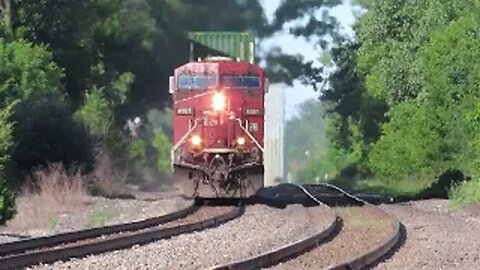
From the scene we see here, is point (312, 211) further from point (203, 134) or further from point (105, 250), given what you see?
point (105, 250)

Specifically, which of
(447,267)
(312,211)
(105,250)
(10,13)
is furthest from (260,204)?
(10,13)

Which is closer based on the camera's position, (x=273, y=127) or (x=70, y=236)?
(x=70, y=236)

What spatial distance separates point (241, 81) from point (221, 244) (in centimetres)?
925

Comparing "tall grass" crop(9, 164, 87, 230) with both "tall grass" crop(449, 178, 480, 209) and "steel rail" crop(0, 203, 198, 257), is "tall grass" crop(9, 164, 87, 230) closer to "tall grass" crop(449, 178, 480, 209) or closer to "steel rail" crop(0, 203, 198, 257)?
"steel rail" crop(0, 203, 198, 257)

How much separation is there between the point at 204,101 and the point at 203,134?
32.4 inches

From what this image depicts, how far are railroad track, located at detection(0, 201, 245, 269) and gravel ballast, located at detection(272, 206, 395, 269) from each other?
266 cm

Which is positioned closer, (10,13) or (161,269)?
(161,269)

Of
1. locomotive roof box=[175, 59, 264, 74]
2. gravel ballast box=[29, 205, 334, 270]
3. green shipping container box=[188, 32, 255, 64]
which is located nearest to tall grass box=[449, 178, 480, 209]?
gravel ballast box=[29, 205, 334, 270]

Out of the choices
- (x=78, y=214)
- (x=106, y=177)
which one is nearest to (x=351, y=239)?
(x=78, y=214)

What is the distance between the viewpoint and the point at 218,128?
26.2 meters

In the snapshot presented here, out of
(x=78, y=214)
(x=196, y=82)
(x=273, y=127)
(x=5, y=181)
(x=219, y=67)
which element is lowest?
(x=78, y=214)

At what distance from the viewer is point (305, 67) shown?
71062mm

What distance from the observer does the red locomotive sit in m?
26.1

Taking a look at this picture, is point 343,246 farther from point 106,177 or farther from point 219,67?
point 106,177
